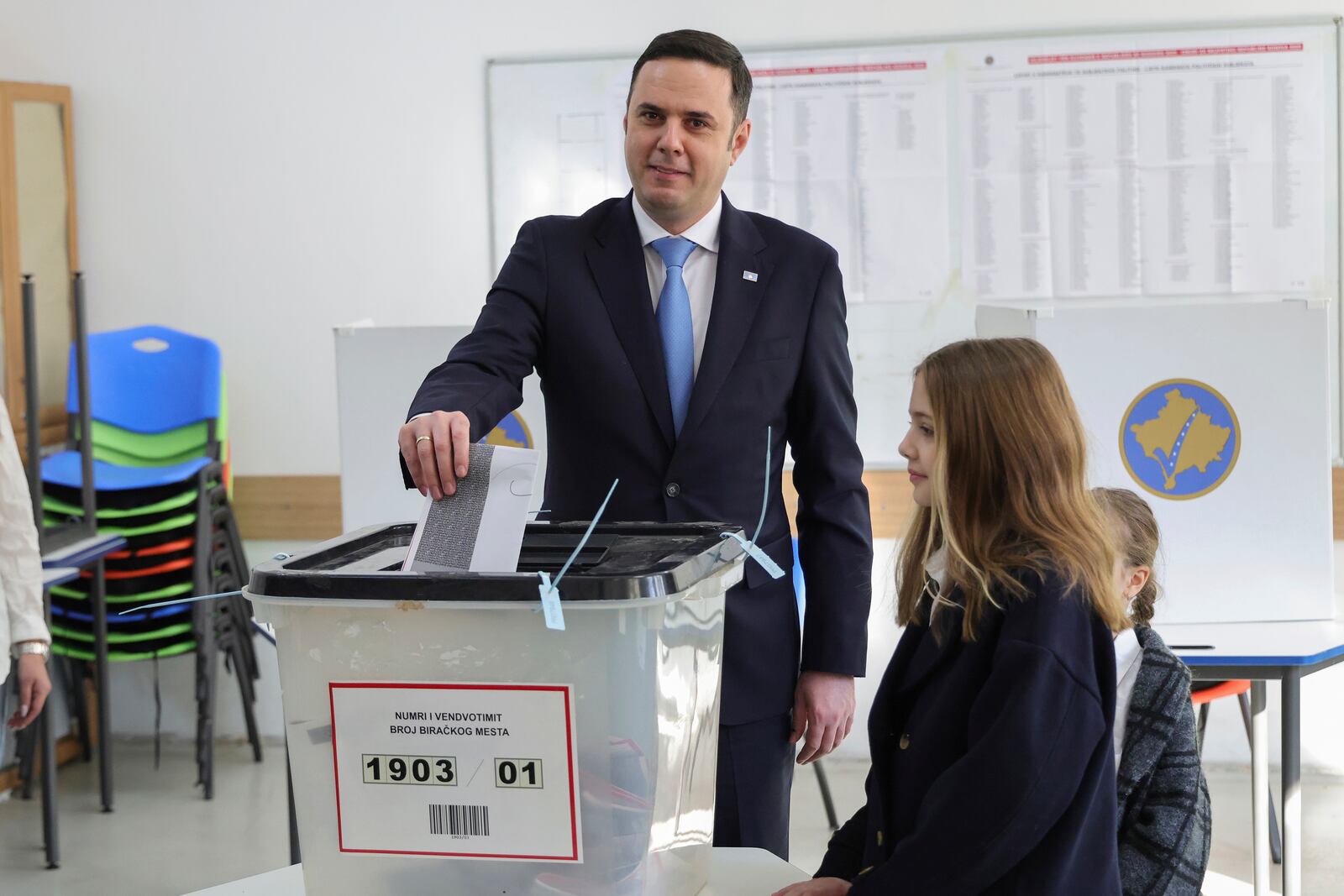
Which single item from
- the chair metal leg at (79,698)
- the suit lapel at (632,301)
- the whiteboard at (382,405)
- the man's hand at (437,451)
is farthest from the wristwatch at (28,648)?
the chair metal leg at (79,698)

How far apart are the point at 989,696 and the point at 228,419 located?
323cm

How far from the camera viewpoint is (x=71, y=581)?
369 cm

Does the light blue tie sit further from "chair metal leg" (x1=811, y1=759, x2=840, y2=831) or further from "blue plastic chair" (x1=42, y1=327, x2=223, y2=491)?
"blue plastic chair" (x1=42, y1=327, x2=223, y2=491)

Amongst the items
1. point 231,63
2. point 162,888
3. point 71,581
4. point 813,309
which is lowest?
point 162,888

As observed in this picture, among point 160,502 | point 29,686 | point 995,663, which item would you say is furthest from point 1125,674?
point 160,502

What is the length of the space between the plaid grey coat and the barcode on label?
720 mm

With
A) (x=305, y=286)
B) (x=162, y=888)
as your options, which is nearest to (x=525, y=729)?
(x=162, y=888)

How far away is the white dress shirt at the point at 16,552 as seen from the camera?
79.1 inches

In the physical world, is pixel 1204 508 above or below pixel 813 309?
below

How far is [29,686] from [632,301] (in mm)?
1190

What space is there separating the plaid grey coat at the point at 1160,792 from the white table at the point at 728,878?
38 cm

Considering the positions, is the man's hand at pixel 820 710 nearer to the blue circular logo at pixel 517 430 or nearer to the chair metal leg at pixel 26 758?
the blue circular logo at pixel 517 430

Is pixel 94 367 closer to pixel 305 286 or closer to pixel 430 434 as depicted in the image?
pixel 305 286

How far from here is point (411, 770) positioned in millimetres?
917
